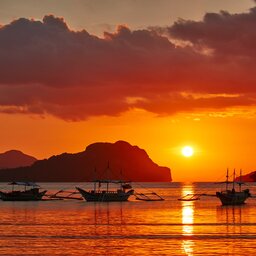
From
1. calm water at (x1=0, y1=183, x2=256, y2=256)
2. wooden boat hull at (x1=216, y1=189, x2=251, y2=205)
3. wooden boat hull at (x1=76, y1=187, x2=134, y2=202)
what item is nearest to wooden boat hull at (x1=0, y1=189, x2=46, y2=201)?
wooden boat hull at (x1=76, y1=187, x2=134, y2=202)

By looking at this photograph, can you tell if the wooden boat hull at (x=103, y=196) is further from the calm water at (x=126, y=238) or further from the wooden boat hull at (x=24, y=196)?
the calm water at (x=126, y=238)

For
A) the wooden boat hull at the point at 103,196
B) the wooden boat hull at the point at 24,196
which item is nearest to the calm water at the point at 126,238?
the wooden boat hull at the point at 103,196

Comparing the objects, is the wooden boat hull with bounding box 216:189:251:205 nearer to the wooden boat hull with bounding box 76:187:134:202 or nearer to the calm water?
the wooden boat hull with bounding box 76:187:134:202

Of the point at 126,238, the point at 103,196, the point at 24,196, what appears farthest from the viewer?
the point at 24,196

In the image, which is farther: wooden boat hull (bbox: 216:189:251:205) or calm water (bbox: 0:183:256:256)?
wooden boat hull (bbox: 216:189:251:205)

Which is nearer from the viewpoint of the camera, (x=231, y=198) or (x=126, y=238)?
(x=126, y=238)

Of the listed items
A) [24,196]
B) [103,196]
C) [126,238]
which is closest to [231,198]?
[103,196]

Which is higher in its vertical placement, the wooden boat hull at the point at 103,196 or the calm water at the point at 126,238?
the wooden boat hull at the point at 103,196

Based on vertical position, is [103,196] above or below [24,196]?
above

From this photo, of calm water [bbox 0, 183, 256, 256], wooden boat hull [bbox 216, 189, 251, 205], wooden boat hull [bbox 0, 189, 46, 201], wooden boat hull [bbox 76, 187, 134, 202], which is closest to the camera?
calm water [bbox 0, 183, 256, 256]

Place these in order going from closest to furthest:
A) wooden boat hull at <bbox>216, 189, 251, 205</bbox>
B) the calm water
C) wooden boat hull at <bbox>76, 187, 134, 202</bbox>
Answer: the calm water → wooden boat hull at <bbox>216, 189, 251, 205</bbox> → wooden boat hull at <bbox>76, 187, 134, 202</bbox>

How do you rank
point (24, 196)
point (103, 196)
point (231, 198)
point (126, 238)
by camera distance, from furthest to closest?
point (24, 196) → point (103, 196) → point (231, 198) → point (126, 238)

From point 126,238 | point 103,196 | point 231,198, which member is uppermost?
point 231,198

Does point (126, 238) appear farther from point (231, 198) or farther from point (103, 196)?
point (103, 196)
